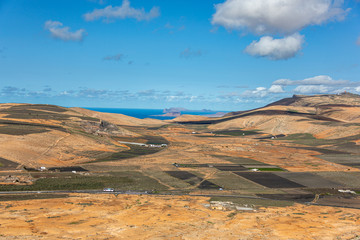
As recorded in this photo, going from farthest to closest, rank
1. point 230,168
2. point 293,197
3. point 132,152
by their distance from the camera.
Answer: point 132,152, point 230,168, point 293,197

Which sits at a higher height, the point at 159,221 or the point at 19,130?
the point at 19,130

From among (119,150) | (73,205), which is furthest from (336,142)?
(73,205)

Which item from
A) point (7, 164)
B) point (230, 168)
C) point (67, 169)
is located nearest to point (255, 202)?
point (230, 168)

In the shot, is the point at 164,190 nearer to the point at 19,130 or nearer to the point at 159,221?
the point at 159,221

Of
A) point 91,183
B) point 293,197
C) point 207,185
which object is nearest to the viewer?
point 293,197

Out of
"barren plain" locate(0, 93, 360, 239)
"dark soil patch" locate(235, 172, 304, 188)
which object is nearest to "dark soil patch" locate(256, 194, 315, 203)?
"barren plain" locate(0, 93, 360, 239)

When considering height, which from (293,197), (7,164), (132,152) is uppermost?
(132,152)

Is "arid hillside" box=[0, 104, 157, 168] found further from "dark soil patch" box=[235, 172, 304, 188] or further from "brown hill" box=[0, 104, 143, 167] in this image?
"dark soil patch" box=[235, 172, 304, 188]

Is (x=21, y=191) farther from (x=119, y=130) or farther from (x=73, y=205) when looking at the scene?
(x=119, y=130)
